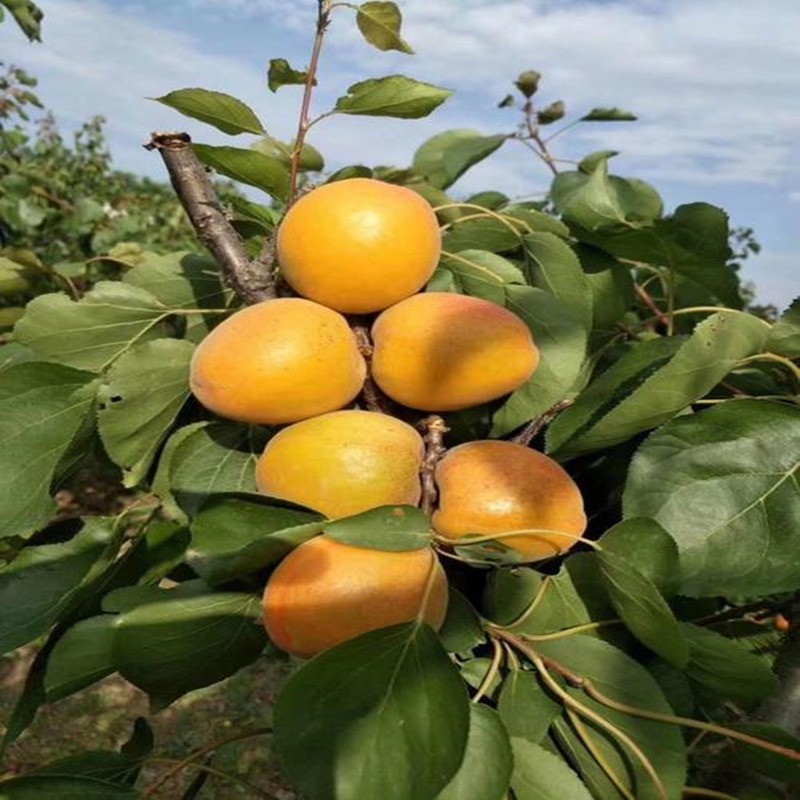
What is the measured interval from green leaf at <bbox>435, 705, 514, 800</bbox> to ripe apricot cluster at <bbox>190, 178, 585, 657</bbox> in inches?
3.9

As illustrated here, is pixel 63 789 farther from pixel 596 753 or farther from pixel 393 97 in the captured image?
pixel 393 97

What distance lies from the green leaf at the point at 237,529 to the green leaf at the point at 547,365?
0.24 meters

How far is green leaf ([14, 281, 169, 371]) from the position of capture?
975mm

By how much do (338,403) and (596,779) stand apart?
398mm

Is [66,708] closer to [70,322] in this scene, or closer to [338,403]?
[70,322]

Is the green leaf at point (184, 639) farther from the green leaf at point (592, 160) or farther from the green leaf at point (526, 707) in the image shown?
the green leaf at point (592, 160)

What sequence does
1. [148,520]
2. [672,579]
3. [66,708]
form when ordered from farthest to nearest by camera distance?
[66,708], [148,520], [672,579]

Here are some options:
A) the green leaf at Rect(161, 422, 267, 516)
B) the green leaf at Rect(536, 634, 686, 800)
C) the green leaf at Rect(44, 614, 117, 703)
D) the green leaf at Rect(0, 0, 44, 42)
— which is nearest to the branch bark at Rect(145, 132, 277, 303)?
the green leaf at Rect(161, 422, 267, 516)

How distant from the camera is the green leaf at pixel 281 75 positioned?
910 mm

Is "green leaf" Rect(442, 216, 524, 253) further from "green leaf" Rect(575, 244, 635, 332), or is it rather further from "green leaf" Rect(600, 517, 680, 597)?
"green leaf" Rect(600, 517, 680, 597)

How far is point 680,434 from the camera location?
2.58 ft

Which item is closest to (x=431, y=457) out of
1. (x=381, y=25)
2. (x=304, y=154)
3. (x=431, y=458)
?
(x=431, y=458)

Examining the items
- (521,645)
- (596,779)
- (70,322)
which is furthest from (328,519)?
(70,322)

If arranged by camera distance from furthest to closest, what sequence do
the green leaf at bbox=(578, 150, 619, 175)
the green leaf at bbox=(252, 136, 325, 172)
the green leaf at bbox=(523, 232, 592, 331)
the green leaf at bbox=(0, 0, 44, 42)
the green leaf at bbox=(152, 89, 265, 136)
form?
the green leaf at bbox=(0, 0, 44, 42), the green leaf at bbox=(578, 150, 619, 175), the green leaf at bbox=(252, 136, 325, 172), the green leaf at bbox=(523, 232, 592, 331), the green leaf at bbox=(152, 89, 265, 136)
